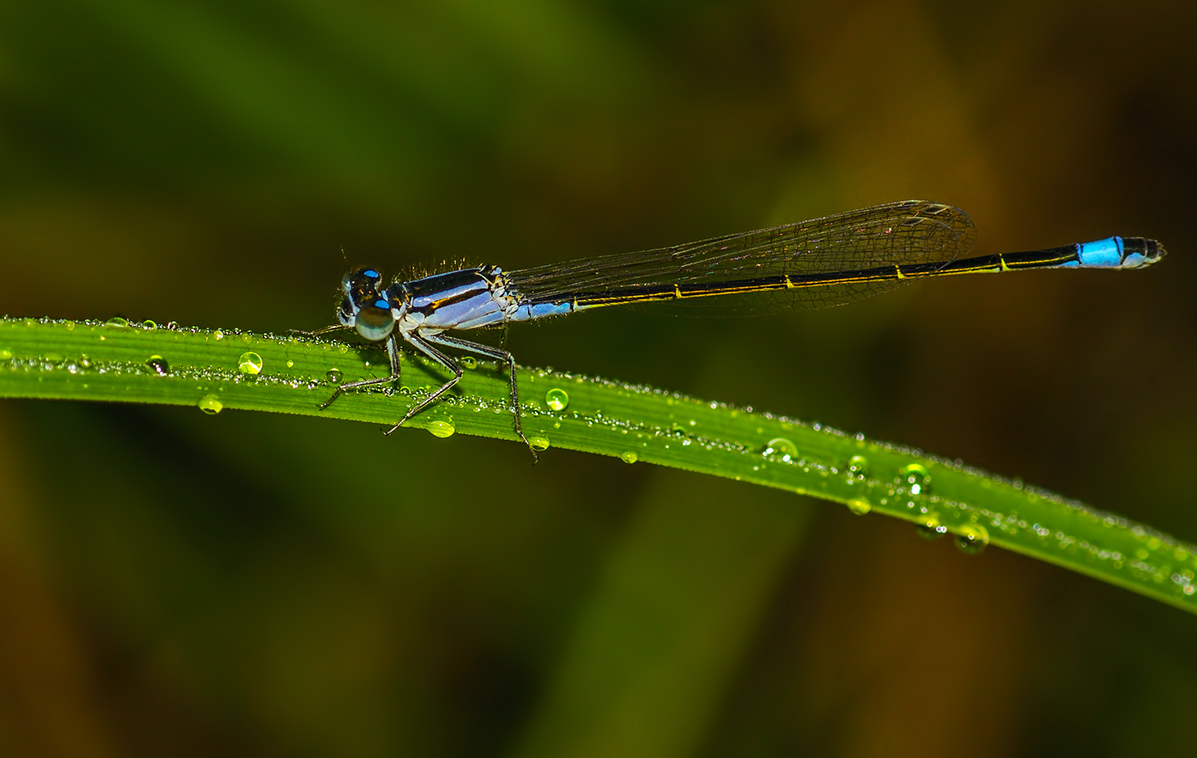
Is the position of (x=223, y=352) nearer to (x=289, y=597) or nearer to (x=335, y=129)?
(x=289, y=597)

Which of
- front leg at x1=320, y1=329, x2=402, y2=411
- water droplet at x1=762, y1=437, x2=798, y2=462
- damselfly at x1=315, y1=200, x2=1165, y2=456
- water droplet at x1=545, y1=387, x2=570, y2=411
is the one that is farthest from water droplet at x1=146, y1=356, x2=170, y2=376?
water droplet at x1=762, y1=437, x2=798, y2=462

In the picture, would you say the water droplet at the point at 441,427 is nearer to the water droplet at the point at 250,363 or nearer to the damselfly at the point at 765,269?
the water droplet at the point at 250,363

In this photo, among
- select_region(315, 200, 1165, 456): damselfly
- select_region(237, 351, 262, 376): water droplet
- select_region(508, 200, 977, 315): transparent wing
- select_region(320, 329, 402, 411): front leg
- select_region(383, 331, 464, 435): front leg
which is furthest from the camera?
select_region(508, 200, 977, 315): transparent wing

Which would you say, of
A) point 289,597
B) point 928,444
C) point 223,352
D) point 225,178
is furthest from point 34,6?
point 928,444

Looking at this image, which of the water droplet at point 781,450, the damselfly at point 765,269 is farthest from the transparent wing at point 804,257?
the water droplet at point 781,450

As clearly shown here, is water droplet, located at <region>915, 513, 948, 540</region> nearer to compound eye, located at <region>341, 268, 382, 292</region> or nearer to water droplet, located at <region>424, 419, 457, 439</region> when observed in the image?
water droplet, located at <region>424, 419, 457, 439</region>
